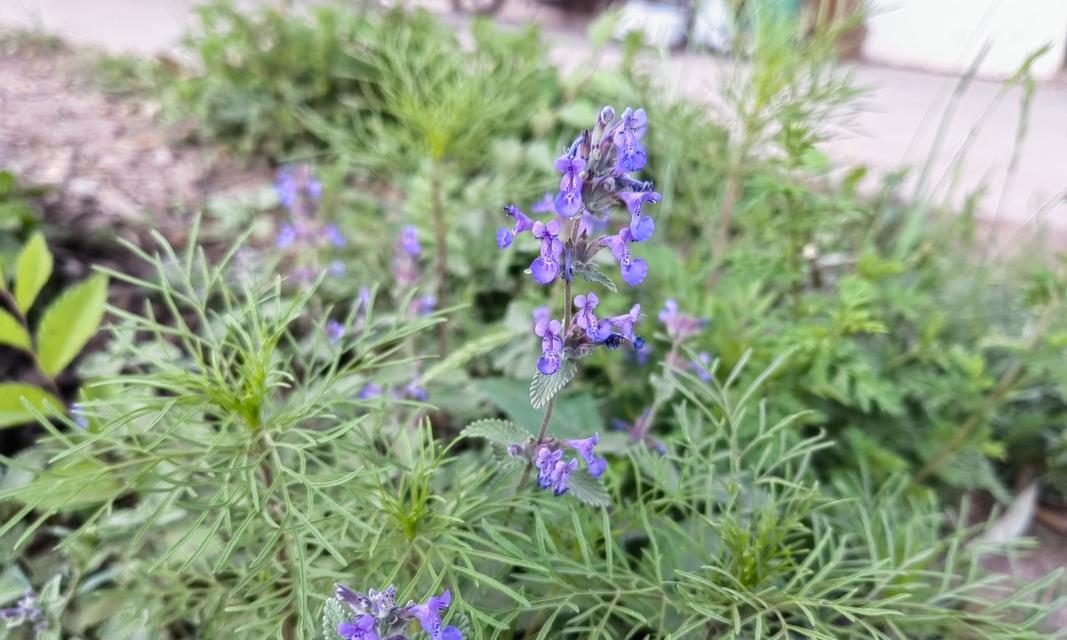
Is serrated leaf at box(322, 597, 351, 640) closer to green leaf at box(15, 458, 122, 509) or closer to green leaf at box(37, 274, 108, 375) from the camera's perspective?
green leaf at box(15, 458, 122, 509)

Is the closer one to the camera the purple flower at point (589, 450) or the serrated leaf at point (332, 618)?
the serrated leaf at point (332, 618)

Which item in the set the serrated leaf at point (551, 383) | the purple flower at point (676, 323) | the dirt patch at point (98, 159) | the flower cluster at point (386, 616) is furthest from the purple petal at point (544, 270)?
the dirt patch at point (98, 159)

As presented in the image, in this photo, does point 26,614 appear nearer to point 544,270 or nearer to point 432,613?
point 432,613

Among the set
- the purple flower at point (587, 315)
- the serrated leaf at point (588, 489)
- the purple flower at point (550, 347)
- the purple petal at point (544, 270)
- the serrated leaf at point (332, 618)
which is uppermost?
the purple petal at point (544, 270)

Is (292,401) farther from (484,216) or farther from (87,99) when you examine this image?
(87,99)

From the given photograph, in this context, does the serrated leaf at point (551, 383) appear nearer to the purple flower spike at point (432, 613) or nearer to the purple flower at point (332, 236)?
the purple flower spike at point (432, 613)

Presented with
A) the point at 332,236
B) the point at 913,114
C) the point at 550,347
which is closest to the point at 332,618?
the point at 550,347

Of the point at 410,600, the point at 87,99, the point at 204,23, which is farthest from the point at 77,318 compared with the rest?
the point at 87,99
